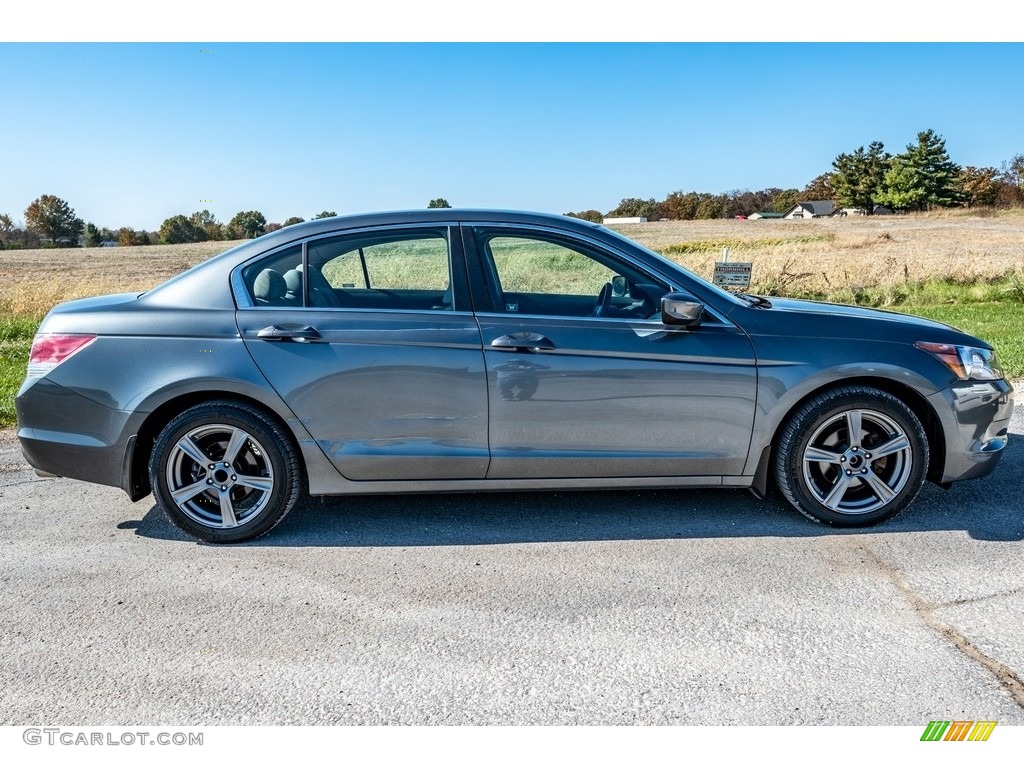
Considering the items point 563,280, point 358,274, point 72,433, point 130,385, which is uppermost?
point 358,274

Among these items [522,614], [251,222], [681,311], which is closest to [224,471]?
[522,614]

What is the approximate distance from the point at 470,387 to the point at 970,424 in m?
2.56

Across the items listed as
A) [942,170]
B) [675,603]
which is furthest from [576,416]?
[942,170]

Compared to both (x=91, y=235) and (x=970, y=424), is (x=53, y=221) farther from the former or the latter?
(x=970, y=424)

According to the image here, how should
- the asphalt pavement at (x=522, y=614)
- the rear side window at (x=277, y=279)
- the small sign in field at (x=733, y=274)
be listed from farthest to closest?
the small sign in field at (x=733, y=274) < the rear side window at (x=277, y=279) < the asphalt pavement at (x=522, y=614)

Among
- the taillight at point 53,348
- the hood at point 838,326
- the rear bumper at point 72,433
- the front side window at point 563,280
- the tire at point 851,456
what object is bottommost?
the tire at point 851,456

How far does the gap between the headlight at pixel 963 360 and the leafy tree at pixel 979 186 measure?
99041 millimetres

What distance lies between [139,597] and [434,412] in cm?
154

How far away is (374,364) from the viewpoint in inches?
158

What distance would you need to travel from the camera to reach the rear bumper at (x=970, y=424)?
4.17 m

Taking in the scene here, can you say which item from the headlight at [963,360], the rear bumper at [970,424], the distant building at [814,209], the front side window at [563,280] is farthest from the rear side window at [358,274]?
the distant building at [814,209]

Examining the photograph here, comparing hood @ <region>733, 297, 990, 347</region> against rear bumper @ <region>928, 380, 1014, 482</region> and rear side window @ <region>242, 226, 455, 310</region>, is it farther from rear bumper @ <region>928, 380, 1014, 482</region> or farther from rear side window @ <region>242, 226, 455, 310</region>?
rear side window @ <region>242, 226, 455, 310</region>

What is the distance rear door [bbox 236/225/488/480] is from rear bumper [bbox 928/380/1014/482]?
2362mm

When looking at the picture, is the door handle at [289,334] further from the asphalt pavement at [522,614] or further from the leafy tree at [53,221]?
the leafy tree at [53,221]
